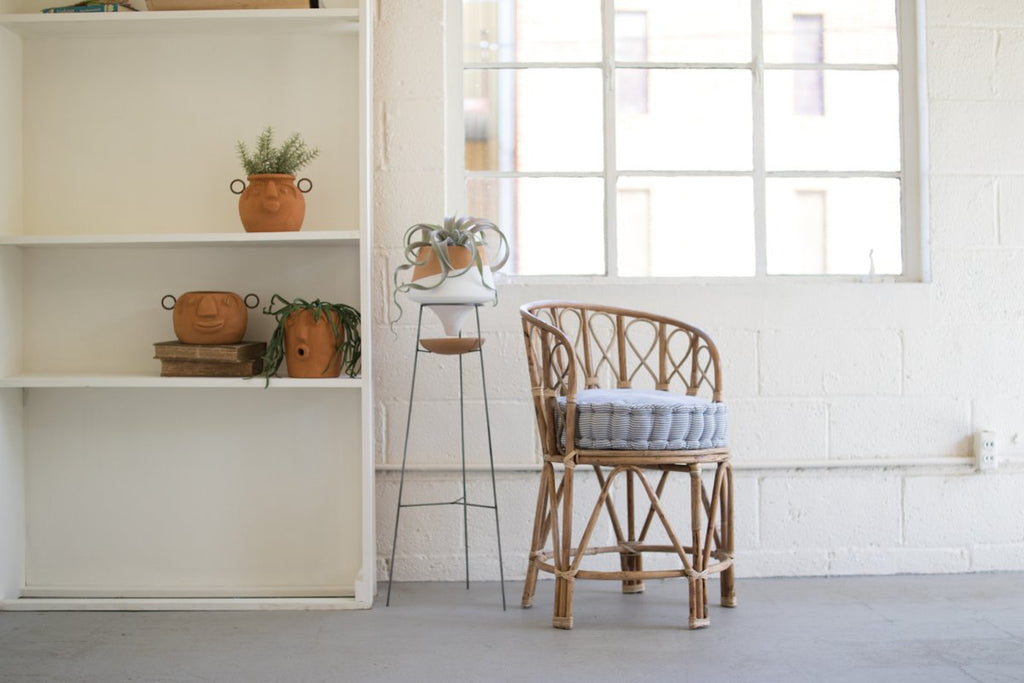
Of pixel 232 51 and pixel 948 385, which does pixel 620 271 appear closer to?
pixel 948 385

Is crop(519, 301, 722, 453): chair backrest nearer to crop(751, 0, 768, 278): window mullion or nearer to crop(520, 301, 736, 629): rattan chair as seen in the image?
crop(520, 301, 736, 629): rattan chair

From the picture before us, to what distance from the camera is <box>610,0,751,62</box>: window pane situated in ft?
11.4

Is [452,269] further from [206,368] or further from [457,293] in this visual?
[206,368]

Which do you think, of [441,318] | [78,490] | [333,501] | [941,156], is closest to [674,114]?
[941,156]

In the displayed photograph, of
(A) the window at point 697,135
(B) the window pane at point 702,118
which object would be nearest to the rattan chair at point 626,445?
(A) the window at point 697,135

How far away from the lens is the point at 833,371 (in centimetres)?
336

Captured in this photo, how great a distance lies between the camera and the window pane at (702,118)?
11.4 ft

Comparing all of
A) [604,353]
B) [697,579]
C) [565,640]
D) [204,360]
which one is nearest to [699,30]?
[604,353]

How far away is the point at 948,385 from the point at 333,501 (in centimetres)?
208

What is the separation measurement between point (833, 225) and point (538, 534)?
1533 millimetres

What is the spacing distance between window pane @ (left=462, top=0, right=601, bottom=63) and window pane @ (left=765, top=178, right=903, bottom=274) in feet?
2.64

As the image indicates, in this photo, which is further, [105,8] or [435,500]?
[435,500]

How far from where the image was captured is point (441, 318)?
303 cm

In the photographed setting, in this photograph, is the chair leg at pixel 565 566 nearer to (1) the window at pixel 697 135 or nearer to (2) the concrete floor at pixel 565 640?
(2) the concrete floor at pixel 565 640
